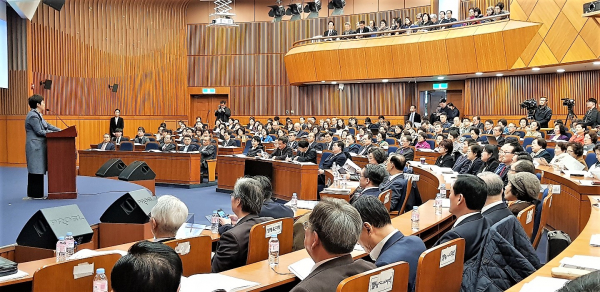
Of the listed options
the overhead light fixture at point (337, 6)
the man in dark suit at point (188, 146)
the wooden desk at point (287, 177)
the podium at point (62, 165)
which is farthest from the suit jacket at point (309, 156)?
the overhead light fixture at point (337, 6)

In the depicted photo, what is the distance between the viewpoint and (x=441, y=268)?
2.68 metres

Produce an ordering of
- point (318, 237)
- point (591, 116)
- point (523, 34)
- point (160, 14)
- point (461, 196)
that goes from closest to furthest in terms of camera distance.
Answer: point (318, 237) < point (461, 196) < point (591, 116) < point (523, 34) < point (160, 14)

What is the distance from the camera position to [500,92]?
56.7 feet

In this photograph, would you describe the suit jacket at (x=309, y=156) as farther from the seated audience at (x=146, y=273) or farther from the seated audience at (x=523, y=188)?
the seated audience at (x=146, y=273)

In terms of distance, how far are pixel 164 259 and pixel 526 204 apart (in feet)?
10.5

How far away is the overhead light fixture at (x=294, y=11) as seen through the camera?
21.9 meters

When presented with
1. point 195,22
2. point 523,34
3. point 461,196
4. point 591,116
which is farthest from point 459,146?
point 195,22

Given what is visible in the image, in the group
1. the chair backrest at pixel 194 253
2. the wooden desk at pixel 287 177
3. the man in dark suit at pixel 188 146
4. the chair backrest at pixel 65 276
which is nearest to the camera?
the chair backrest at pixel 65 276

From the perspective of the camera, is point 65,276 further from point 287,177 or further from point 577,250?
point 287,177

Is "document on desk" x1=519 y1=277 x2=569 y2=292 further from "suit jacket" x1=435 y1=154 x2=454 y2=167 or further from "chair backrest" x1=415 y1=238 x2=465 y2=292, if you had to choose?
"suit jacket" x1=435 y1=154 x2=454 y2=167

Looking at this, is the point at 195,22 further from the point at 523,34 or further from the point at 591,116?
the point at 591,116

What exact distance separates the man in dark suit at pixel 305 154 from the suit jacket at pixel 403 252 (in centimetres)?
758

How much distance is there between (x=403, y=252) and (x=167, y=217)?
137cm

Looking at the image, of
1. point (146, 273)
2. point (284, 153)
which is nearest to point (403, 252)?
point (146, 273)
